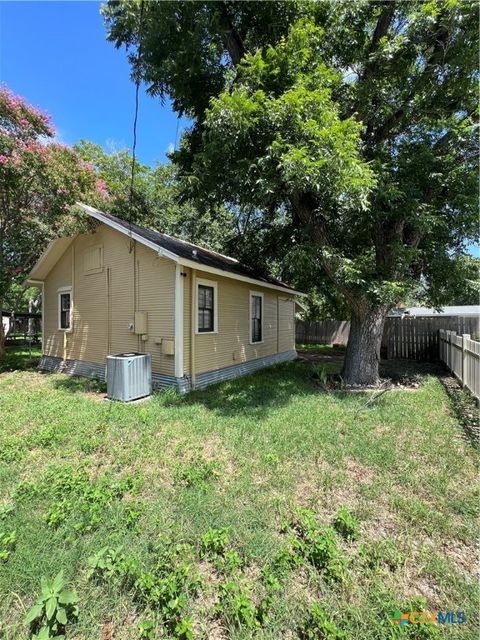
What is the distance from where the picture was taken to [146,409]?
19.4 ft

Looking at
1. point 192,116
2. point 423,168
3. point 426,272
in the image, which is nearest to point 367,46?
point 423,168

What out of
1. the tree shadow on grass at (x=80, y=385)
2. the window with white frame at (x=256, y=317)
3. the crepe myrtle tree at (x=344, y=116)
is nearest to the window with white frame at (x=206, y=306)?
the crepe myrtle tree at (x=344, y=116)

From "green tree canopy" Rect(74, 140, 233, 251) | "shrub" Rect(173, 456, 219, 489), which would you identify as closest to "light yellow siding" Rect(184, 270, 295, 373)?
"shrub" Rect(173, 456, 219, 489)

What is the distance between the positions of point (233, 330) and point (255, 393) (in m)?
2.69

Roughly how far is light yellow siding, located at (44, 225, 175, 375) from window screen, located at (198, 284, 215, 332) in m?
0.88

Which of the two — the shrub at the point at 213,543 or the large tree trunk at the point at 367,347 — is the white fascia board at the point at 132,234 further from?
the shrub at the point at 213,543

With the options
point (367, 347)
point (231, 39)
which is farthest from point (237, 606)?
point (231, 39)

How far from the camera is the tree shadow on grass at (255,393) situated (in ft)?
19.7

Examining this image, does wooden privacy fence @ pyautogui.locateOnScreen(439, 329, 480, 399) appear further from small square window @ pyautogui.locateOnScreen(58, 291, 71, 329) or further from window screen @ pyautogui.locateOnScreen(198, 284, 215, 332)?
small square window @ pyautogui.locateOnScreen(58, 291, 71, 329)

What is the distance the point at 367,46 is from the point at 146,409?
30.1 feet

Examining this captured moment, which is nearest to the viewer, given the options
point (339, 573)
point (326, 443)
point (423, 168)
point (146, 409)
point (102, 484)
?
point (339, 573)

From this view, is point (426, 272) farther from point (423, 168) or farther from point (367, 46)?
point (367, 46)

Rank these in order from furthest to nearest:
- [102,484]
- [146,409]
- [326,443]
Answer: [146,409], [326,443], [102,484]

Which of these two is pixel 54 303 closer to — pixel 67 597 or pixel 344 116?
pixel 344 116
